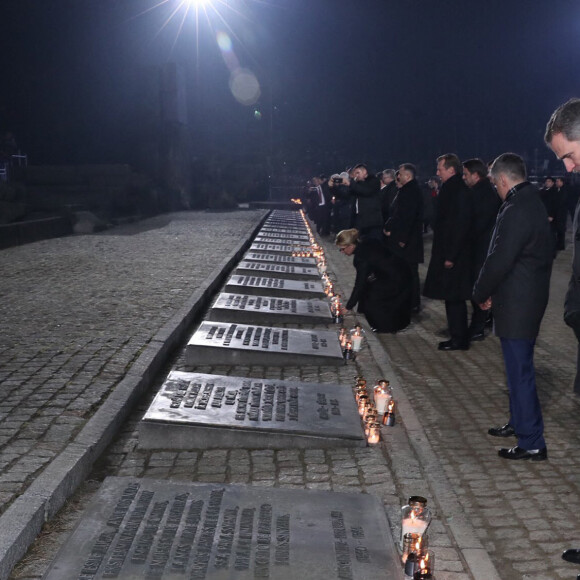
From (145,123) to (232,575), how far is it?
4417 cm

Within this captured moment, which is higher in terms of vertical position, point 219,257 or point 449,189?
point 449,189

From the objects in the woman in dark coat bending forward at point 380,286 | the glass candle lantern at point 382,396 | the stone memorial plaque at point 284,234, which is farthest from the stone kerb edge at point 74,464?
the stone memorial plaque at point 284,234

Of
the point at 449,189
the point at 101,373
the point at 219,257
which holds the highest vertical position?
the point at 449,189

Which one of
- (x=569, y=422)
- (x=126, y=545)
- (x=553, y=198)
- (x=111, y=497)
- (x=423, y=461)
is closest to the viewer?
(x=126, y=545)

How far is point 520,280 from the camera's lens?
5488 mm

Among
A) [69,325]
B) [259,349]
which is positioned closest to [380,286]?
[259,349]

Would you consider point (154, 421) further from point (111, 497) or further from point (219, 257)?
point (219, 257)

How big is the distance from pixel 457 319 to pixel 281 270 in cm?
588

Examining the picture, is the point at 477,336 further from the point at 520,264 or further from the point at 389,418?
the point at 520,264

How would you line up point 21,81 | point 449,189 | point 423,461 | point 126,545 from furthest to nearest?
point 21,81
point 449,189
point 423,461
point 126,545

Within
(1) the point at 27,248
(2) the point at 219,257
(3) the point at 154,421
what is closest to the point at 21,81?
(1) the point at 27,248

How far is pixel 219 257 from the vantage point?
18.0 metres

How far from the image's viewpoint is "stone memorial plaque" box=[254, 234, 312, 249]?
70.7 feet

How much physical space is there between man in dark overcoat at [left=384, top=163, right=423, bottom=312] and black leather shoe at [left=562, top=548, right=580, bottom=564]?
23.2 feet
